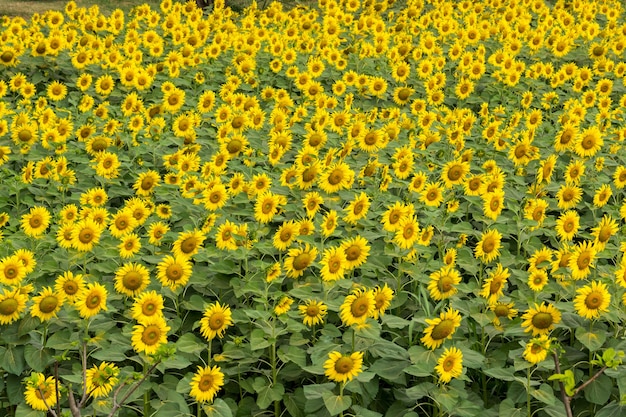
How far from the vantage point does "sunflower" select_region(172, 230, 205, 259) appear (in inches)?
150

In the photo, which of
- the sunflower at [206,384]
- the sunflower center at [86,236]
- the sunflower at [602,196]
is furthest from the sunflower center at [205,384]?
the sunflower at [602,196]

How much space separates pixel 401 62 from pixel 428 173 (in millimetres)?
2926

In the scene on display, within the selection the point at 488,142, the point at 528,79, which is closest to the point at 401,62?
the point at 528,79

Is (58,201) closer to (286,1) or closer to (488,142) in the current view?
(488,142)

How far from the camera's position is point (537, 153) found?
523 cm

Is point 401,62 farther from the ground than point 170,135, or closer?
farther from the ground

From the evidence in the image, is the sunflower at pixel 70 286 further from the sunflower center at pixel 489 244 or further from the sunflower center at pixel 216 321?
the sunflower center at pixel 489 244

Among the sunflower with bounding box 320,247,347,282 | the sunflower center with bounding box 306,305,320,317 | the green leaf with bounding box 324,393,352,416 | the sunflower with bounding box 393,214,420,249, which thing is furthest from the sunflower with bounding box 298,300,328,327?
the sunflower with bounding box 393,214,420,249

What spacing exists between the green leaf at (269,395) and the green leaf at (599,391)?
1.43 metres

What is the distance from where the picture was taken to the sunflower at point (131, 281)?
3.61 metres

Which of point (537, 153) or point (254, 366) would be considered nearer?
point (254, 366)

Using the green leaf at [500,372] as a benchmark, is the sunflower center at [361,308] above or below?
above

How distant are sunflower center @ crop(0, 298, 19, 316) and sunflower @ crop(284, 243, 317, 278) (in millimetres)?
1356

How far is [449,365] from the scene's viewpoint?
3100 millimetres
